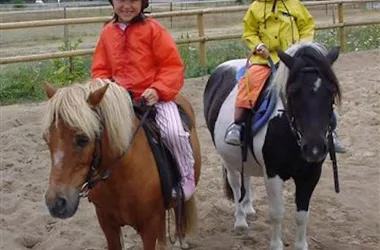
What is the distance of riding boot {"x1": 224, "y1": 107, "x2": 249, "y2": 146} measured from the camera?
Answer: 470 centimetres

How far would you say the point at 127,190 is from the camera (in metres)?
3.65

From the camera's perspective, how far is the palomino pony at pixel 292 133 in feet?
12.9

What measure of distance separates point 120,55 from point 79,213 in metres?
2.00

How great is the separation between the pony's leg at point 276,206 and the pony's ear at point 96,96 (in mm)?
1512

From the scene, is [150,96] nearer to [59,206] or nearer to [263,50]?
[59,206]

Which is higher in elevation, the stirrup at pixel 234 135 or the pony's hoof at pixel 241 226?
the stirrup at pixel 234 135

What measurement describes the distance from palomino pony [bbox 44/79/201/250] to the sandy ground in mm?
1195

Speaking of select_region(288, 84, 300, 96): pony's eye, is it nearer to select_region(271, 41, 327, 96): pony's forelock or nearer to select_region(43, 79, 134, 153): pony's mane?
select_region(271, 41, 327, 96): pony's forelock

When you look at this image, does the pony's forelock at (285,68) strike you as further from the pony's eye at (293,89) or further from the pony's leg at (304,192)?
the pony's leg at (304,192)

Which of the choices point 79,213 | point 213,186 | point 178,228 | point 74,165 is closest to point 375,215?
point 213,186

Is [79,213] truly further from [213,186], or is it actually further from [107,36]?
[107,36]

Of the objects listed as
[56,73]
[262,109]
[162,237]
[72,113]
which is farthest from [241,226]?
[56,73]

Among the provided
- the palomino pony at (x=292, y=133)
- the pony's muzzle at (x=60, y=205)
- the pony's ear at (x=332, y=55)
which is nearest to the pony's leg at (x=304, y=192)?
the palomino pony at (x=292, y=133)

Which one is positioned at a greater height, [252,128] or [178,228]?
[252,128]
